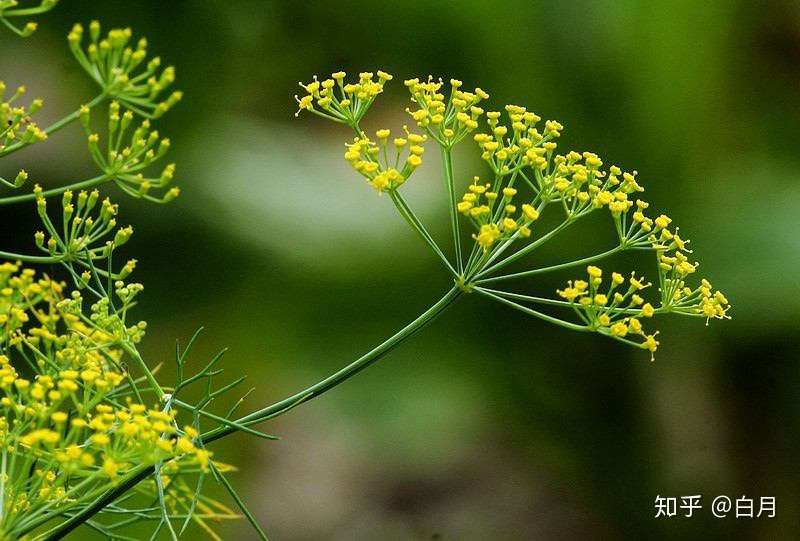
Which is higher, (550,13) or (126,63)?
(550,13)

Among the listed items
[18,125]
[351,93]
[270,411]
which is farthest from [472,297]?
[18,125]

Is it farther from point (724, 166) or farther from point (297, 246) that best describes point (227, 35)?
point (724, 166)

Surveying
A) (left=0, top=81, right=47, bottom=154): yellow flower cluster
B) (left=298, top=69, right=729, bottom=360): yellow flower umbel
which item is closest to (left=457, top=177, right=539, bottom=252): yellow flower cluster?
(left=298, top=69, right=729, bottom=360): yellow flower umbel

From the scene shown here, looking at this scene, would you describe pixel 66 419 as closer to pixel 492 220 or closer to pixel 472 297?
pixel 492 220

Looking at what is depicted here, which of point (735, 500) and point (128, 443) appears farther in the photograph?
point (735, 500)

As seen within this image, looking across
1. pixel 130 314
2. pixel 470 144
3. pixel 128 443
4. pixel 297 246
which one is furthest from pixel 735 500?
pixel 128 443
